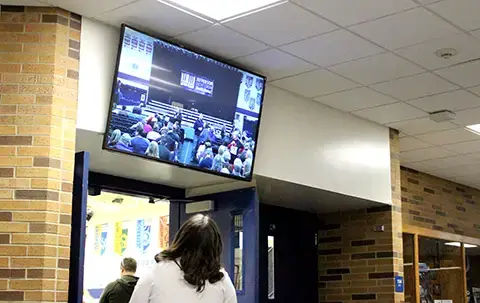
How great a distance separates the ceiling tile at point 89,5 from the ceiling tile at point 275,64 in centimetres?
119

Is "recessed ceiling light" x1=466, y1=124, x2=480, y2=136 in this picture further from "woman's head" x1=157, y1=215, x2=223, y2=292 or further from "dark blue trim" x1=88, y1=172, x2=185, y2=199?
"woman's head" x1=157, y1=215, x2=223, y2=292

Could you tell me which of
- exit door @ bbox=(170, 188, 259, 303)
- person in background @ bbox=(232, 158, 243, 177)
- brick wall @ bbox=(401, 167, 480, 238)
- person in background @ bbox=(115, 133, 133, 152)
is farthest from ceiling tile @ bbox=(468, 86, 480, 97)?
person in background @ bbox=(115, 133, 133, 152)

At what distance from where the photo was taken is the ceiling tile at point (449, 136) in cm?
743

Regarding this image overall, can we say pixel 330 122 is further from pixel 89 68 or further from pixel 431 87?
pixel 89 68

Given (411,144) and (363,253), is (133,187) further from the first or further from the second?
(411,144)

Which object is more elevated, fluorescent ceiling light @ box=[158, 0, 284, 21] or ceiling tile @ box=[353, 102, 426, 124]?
fluorescent ceiling light @ box=[158, 0, 284, 21]

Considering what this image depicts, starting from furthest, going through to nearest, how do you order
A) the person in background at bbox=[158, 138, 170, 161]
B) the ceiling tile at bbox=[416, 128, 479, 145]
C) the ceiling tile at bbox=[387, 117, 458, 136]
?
the ceiling tile at bbox=[416, 128, 479, 145], the ceiling tile at bbox=[387, 117, 458, 136], the person in background at bbox=[158, 138, 170, 161]

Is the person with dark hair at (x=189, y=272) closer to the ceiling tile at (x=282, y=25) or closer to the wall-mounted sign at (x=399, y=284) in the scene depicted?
the ceiling tile at (x=282, y=25)

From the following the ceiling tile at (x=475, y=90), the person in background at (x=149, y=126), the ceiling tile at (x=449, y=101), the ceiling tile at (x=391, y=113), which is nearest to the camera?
the person in background at (x=149, y=126)

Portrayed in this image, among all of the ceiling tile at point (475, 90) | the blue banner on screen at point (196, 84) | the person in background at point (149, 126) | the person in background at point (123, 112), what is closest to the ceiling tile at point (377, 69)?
the ceiling tile at point (475, 90)

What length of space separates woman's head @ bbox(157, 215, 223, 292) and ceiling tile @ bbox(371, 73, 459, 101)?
322cm

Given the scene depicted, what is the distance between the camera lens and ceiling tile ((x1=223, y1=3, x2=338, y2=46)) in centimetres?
461

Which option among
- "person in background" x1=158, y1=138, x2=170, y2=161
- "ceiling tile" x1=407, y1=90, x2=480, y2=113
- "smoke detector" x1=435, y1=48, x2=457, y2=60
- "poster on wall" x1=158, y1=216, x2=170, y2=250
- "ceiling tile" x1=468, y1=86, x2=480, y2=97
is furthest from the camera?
"poster on wall" x1=158, y1=216, x2=170, y2=250

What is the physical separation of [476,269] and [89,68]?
7.90 metres
